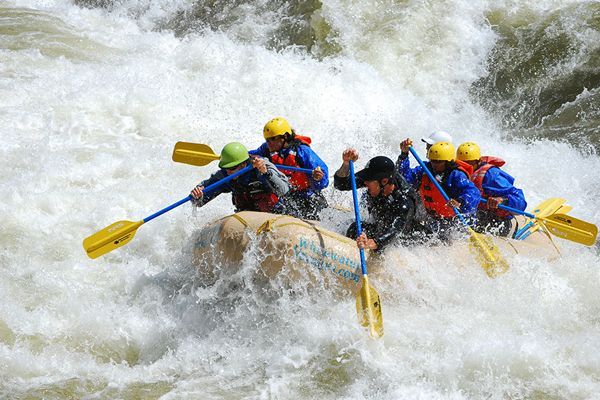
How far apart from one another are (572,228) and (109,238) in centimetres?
391

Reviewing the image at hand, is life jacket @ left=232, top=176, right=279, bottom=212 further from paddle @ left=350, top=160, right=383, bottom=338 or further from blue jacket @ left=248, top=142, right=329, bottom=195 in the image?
paddle @ left=350, top=160, right=383, bottom=338

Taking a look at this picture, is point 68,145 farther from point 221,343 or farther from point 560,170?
point 560,170

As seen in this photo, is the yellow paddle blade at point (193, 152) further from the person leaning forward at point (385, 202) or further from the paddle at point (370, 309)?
the paddle at point (370, 309)

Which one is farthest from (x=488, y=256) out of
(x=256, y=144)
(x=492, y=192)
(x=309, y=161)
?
(x=256, y=144)

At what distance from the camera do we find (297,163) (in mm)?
5789

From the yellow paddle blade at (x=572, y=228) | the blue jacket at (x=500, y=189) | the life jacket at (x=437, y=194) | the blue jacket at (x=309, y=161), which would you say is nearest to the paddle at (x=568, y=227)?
the yellow paddle blade at (x=572, y=228)

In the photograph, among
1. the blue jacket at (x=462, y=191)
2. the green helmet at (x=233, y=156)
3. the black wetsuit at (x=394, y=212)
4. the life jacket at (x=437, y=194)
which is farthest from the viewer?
the life jacket at (x=437, y=194)

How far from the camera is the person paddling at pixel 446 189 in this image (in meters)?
5.56

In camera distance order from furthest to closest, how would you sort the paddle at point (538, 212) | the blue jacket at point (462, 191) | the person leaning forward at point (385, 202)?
the paddle at point (538, 212) → the blue jacket at point (462, 191) → the person leaning forward at point (385, 202)

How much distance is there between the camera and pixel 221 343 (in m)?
4.89

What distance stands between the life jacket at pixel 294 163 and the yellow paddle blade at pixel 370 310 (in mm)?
1468

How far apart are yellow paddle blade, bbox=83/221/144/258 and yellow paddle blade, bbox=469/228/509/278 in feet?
8.70

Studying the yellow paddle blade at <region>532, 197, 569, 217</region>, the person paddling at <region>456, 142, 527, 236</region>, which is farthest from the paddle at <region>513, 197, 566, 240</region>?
the person paddling at <region>456, 142, 527, 236</region>

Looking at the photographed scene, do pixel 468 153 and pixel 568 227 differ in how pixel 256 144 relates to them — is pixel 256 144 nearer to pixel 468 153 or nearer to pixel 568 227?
pixel 468 153
